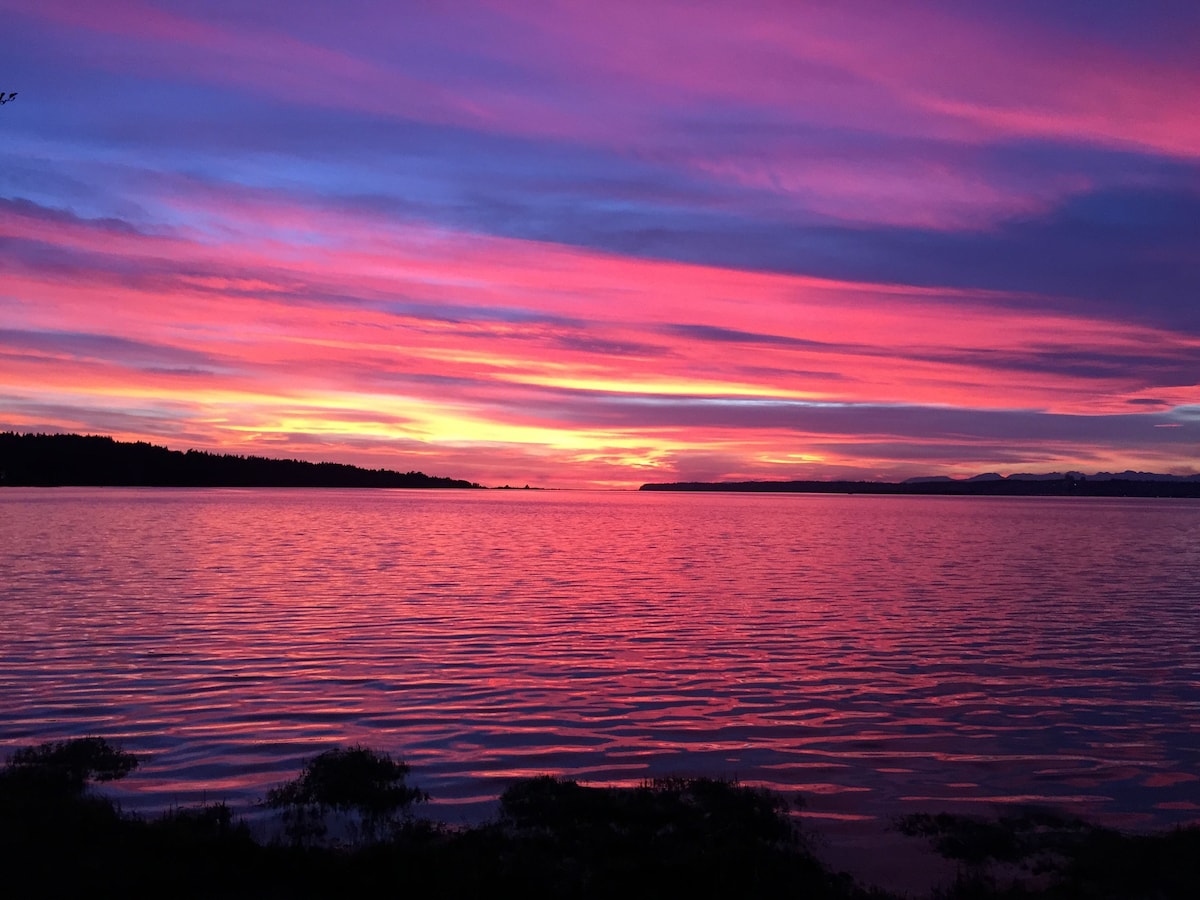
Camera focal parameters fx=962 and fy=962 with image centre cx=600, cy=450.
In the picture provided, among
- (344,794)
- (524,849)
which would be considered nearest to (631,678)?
(344,794)

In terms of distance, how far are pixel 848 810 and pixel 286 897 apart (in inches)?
291

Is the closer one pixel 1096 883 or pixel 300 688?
pixel 1096 883

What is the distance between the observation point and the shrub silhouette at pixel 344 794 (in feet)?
39.1

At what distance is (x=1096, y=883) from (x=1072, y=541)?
72.3 metres

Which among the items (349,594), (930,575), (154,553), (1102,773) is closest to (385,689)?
(1102,773)

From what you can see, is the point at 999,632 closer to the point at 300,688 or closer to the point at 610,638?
the point at 610,638

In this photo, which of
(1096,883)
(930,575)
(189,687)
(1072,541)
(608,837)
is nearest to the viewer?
(1096,883)

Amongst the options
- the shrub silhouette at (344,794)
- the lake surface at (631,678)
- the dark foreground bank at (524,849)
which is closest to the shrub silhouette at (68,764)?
the dark foreground bank at (524,849)

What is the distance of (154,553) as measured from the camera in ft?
172

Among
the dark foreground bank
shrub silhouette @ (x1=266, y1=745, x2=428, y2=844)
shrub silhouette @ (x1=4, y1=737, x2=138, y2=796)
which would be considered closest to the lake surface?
shrub silhouette @ (x1=4, y1=737, x2=138, y2=796)

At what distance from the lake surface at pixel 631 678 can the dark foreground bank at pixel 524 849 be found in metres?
1.02

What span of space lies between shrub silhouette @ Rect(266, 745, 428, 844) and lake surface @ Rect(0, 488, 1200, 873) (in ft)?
1.78

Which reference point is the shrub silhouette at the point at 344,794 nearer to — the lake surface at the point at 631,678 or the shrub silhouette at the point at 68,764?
the lake surface at the point at 631,678

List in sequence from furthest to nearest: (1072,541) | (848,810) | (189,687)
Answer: (1072,541) < (189,687) < (848,810)
